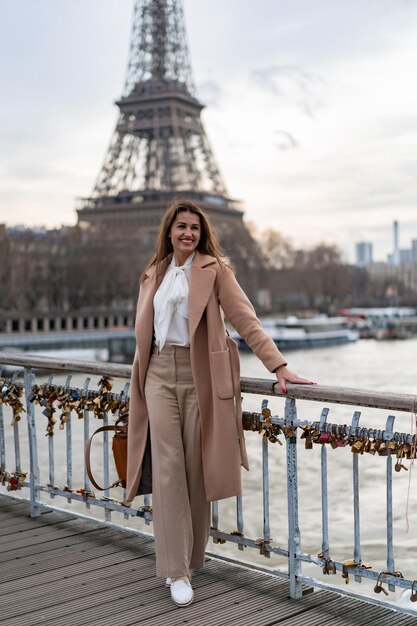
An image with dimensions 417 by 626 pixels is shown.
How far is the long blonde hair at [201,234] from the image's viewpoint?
14.1ft

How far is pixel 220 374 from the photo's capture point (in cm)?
407

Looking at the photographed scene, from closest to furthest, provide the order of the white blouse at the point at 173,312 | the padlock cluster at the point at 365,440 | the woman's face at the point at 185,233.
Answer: the padlock cluster at the point at 365,440
the white blouse at the point at 173,312
the woman's face at the point at 185,233

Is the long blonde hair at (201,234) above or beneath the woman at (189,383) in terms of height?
above

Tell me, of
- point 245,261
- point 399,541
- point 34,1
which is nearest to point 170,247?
point 399,541

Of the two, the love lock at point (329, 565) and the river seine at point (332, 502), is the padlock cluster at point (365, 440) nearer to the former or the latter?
the river seine at point (332, 502)

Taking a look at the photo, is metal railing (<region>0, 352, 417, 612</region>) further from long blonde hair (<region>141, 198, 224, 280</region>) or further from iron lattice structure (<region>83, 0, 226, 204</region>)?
iron lattice structure (<region>83, 0, 226, 204</region>)

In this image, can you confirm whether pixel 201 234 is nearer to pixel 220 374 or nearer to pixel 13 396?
pixel 220 374

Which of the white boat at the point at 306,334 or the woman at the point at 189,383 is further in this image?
the white boat at the point at 306,334

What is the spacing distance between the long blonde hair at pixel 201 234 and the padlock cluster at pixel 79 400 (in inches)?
42.5

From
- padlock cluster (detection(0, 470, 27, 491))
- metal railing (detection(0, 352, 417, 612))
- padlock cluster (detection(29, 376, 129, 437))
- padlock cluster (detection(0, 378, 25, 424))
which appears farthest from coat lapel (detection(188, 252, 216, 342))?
padlock cluster (detection(0, 470, 27, 491))

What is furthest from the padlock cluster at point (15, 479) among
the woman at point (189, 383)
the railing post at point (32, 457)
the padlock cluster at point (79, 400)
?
the woman at point (189, 383)

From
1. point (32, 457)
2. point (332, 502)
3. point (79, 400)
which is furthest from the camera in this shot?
point (332, 502)

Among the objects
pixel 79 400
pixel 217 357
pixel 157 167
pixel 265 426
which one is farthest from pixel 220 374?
pixel 157 167

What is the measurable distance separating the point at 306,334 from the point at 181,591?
59.6 meters
